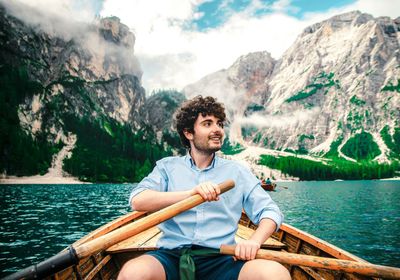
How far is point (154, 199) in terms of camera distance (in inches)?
156

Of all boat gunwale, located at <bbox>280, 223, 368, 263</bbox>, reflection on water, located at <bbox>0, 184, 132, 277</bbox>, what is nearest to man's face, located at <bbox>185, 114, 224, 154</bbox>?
boat gunwale, located at <bbox>280, 223, 368, 263</bbox>

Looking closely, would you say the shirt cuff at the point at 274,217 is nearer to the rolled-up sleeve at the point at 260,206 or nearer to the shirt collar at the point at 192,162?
the rolled-up sleeve at the point at 260,206

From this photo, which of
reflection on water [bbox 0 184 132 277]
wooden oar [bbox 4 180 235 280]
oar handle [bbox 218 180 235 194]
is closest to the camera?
wooden oar [bbox 4 180 235 280]

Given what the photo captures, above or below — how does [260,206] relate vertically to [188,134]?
below

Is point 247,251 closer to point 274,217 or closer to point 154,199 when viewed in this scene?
point 274,217

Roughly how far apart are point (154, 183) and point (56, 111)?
180 meters

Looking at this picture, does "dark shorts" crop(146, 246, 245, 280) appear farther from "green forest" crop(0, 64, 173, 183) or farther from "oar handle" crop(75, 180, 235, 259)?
"green forest" crop(0, 64, 173, 183)

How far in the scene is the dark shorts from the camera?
11.6ft

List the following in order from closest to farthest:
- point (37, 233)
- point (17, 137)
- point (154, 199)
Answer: point (154, 199)
point (37, 233)
point (17, 137)

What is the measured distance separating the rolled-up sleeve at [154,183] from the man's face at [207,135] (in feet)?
2.04

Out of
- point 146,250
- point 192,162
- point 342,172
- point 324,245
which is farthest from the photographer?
point 342,172

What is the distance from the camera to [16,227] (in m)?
23.9

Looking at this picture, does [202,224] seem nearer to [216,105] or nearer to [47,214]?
[216,105]

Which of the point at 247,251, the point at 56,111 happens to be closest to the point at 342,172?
the point at 56,111
